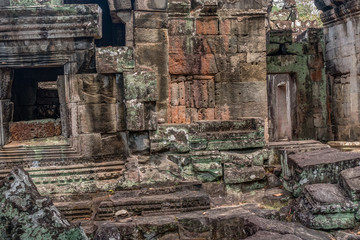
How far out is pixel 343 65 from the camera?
31.5ft

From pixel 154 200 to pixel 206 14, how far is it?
4.43 meters

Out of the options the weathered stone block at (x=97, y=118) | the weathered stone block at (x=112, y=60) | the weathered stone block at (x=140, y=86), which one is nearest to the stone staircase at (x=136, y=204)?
the weathered stone block at (x=97, y=118)

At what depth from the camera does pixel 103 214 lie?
168 inches

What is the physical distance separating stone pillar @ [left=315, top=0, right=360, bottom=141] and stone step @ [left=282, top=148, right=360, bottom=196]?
496 centimetres

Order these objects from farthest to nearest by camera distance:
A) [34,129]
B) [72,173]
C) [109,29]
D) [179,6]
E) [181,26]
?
[109,29] < [181,26] < [179,6] < [34,129] < [72,173]

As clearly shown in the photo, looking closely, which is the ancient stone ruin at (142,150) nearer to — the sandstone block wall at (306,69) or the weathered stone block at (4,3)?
the weathered stone block at (4,3)

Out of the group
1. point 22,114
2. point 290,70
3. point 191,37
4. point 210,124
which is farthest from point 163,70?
point 290,70

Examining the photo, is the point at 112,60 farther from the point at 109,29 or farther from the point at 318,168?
the point at 109,29

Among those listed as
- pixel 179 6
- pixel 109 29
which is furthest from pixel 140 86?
pixel 109 29

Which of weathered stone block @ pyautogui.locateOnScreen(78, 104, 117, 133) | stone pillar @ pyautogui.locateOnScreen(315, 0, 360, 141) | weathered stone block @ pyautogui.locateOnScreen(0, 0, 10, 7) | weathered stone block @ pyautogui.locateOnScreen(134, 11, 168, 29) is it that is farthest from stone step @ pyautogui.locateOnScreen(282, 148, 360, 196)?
stone pillar @ pyautogui.locateOnScreen(315, 0, 360, 141)

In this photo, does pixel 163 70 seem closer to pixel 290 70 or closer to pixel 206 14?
pixel 206 14

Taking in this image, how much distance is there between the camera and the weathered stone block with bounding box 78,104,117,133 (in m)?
5.20

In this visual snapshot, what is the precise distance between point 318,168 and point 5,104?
4245 mm

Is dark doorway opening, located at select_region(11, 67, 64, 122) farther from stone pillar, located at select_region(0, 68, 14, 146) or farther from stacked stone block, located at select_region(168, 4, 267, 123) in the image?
stacked stone block, located at select_region(168, 4, 267, 123)
